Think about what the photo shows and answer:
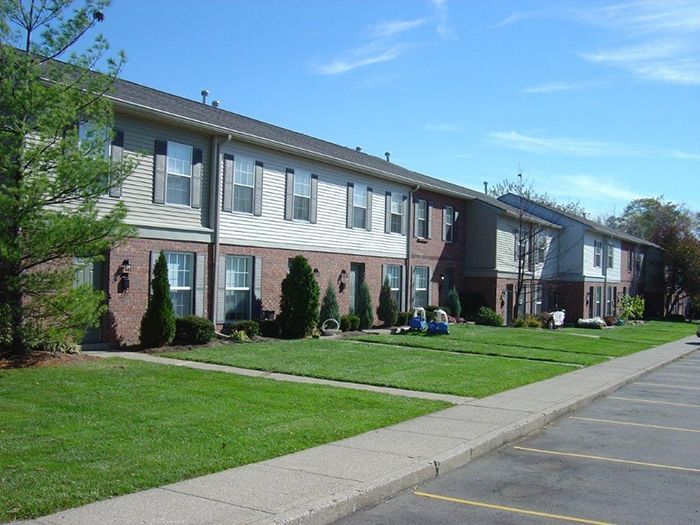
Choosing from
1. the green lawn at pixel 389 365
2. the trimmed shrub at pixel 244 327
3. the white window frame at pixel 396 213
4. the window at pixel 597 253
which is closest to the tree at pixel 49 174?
the green lawn at pixel 389 365

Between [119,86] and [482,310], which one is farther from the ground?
[119,86]

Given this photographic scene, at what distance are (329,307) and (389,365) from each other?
303 inches

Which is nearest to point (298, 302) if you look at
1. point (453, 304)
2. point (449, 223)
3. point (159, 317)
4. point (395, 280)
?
point (159, 317)

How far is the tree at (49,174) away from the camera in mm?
12336

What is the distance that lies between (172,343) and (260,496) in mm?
12359

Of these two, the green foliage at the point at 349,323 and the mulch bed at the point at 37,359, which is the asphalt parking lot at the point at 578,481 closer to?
the mulch bed at the point at 37,359

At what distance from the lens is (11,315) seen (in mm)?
13125

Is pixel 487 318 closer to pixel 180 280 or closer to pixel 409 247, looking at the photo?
pixel 409 247

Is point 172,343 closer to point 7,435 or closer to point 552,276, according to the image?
point 7,435

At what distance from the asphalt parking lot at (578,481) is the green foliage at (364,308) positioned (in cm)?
1445

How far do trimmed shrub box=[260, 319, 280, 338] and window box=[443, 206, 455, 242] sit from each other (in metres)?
14.0

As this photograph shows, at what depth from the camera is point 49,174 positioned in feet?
42.7

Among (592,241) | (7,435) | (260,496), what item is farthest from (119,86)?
(592,241)

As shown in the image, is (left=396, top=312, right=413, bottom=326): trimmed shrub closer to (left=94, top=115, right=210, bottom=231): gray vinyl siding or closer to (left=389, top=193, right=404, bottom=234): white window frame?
(left=389, top=193, right=404, bottom=234): white window frame
